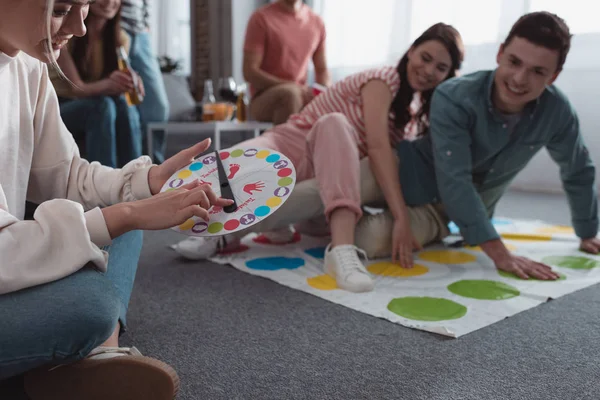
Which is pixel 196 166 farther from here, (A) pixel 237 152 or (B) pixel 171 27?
(B) pixel 171 27

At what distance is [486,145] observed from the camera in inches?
50.8

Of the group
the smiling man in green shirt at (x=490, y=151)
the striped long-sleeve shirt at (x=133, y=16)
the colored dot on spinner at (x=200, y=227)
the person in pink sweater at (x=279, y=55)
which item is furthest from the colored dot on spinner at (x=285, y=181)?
the person in pink sweater at (x=279, y=55)

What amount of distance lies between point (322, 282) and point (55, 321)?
2.24 ft

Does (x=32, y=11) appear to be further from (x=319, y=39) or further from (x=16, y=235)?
(x=319, y=39)

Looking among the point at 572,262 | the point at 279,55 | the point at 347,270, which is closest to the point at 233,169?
the point at 347,270

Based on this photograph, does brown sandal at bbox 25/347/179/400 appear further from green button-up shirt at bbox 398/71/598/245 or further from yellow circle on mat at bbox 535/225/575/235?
yellow circle on mat at bbox 535/225/575/235

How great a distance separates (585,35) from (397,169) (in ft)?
5.02

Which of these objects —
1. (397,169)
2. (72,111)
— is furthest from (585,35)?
(72,111)

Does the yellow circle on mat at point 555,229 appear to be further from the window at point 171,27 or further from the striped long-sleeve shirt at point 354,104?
the window at point 171,27

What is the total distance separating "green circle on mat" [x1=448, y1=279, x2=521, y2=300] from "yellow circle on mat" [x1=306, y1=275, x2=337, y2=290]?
0.25m

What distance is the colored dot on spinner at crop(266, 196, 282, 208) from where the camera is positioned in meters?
0.67

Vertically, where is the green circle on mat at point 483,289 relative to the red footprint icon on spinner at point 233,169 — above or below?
below

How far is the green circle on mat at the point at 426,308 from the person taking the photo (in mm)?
923

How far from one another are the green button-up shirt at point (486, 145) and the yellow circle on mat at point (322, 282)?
346 millimetres
